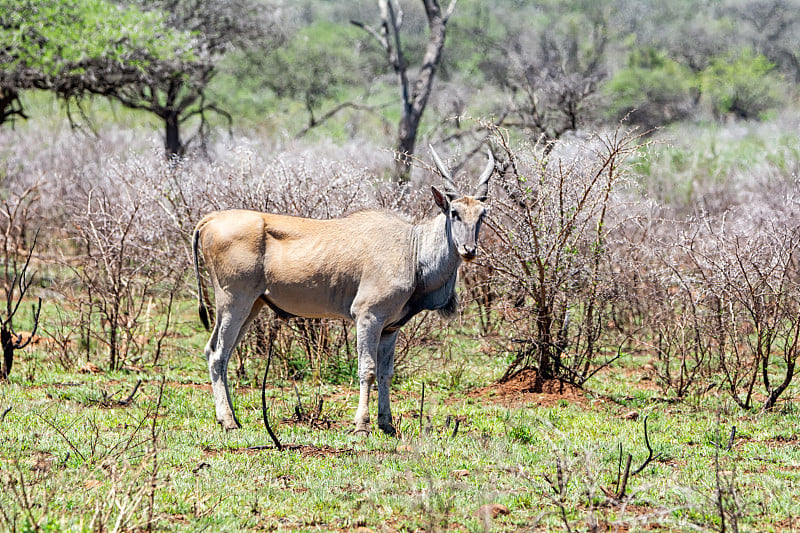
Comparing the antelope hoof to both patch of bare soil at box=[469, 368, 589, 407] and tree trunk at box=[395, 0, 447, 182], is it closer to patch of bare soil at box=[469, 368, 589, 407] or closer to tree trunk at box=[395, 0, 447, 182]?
patch of bare soil at box=[469, 368, 589, 407]

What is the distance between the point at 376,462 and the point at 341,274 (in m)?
2.00

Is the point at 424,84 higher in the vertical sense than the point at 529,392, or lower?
higher

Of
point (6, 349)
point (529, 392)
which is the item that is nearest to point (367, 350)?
point (529, 392)

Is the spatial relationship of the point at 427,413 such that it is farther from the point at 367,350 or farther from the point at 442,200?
the point at 442,200

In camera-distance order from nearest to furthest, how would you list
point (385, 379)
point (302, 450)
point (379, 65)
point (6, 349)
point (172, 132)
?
1. point (302, 450)
2. point (385, 379)
3. point (6, 349)
4. point (172, 132)
5. point (379, 65)

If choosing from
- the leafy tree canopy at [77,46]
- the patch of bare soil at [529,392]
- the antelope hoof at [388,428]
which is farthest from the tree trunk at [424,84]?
the antelope hoof at [388,428]

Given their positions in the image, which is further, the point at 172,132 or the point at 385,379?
the point at 172,132

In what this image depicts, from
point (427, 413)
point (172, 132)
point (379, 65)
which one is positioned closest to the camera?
point (427, 413)

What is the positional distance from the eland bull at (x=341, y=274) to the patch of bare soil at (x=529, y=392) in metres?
1.85

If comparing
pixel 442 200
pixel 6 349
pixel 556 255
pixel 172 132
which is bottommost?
pixel 6 349

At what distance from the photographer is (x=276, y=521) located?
207 inches

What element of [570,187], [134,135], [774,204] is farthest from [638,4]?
[570,187]

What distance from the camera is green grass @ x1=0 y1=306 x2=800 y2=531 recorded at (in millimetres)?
5234

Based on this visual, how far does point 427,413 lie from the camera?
339 inches
